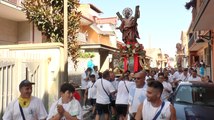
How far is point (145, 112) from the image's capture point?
4.29 m

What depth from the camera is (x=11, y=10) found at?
16.4 m

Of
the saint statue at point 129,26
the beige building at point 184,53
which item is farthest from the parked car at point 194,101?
the beige building at point 184,53

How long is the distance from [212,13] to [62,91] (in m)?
8.37

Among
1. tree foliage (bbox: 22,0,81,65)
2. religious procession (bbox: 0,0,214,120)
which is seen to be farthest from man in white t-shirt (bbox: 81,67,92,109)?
tree foliage (bbox: 22,0,81,65)

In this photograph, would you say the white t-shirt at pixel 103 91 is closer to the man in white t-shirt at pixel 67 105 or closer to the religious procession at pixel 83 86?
the religious procession at pixel 83 86

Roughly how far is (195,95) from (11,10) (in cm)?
1062

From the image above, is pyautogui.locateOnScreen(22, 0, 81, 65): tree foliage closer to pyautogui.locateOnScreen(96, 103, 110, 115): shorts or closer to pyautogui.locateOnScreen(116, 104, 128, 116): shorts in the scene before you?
pyautogui.locateOnScreen(96, 103, 110, 115): shorts

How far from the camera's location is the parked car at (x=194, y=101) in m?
7.51

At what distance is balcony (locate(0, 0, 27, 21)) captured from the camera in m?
15.1

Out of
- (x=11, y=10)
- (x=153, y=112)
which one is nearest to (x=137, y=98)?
(x=153, y=112)

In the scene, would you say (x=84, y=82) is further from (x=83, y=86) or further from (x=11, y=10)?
(x=11, y=10)

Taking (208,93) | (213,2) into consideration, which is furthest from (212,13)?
(208,93)

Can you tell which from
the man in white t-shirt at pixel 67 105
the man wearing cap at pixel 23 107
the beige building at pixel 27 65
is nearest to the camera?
the man in white t-shirt at pixel 67 105

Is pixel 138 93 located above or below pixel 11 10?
below
